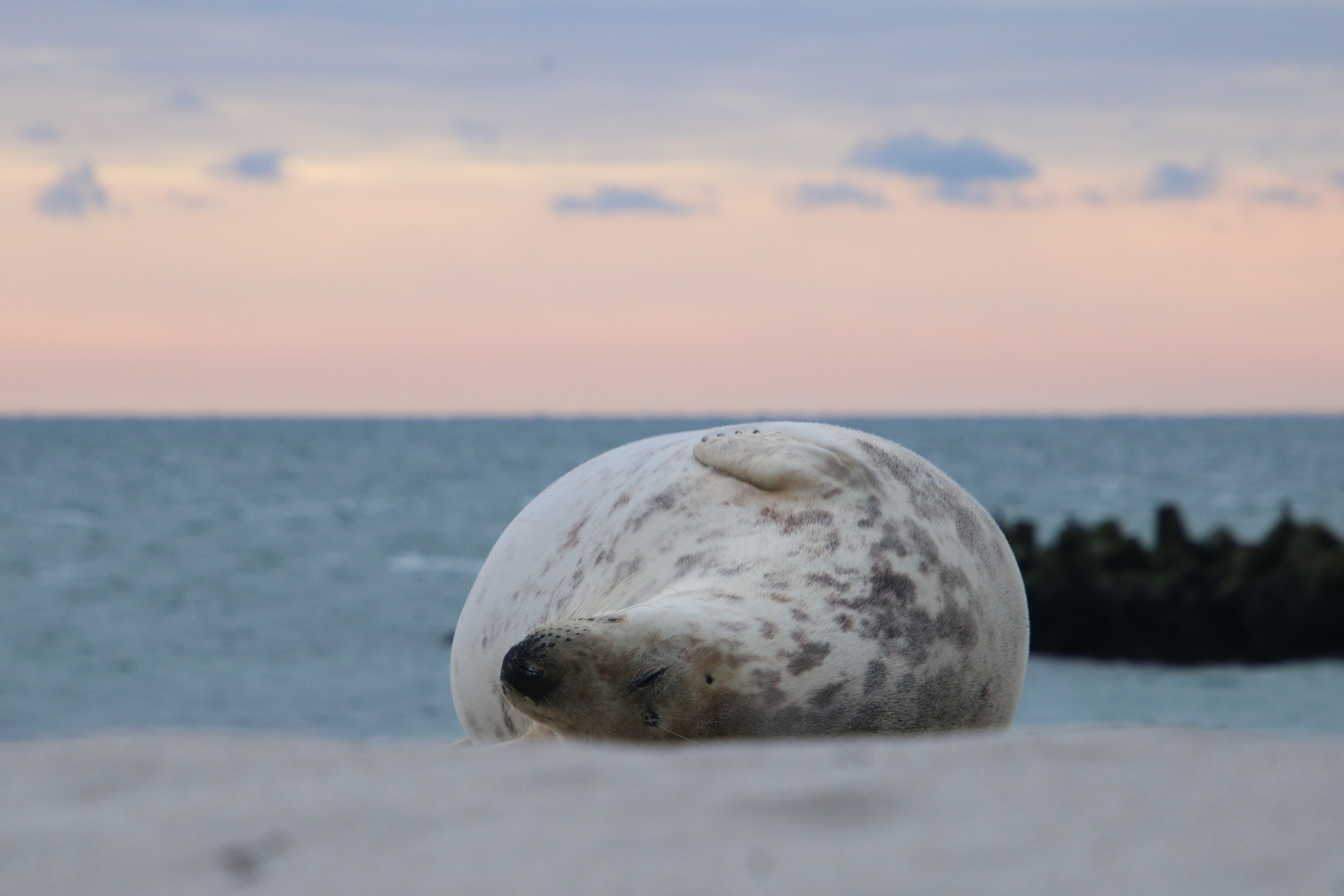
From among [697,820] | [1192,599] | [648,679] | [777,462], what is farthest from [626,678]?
[1192,599]

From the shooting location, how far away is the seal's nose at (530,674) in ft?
9.22

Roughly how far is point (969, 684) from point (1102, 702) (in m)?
10.1

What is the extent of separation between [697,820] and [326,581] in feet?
75.0

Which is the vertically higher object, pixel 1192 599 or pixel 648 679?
pixel 648 679

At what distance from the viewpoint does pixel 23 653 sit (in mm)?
17047

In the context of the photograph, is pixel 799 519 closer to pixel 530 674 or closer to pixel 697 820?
pixel 530 674

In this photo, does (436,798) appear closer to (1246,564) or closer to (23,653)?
(1246,564)

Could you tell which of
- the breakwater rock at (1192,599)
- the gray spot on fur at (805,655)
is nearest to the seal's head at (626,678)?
the gray spot on fur at (805,655)

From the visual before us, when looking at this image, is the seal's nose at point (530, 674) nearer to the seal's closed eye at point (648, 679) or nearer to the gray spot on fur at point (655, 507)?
the seal's closed eye at point (648, 679)

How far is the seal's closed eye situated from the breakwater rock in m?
10.9

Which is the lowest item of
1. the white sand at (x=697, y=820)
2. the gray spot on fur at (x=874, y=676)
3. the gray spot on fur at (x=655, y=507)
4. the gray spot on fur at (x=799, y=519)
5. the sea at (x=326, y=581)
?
the sea at (x=326, y=581)

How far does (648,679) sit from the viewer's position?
9.30ft

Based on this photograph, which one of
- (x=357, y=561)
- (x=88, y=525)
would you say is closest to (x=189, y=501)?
(x=88, y=525)

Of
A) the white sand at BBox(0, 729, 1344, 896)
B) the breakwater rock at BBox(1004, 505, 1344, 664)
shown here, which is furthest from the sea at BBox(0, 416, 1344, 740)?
the white sand at BBox(0, 729, 1344, 896)
